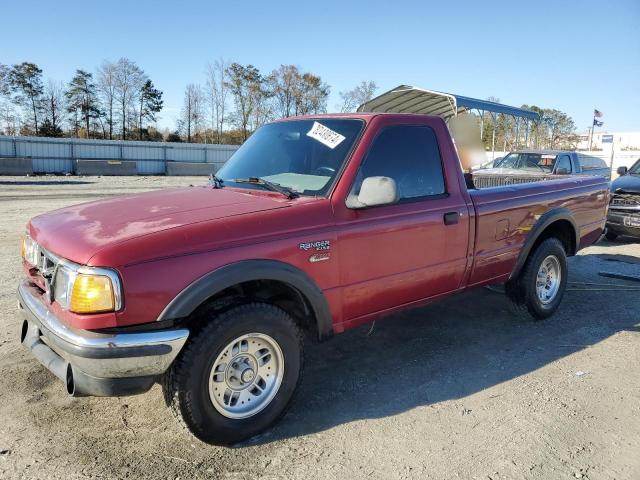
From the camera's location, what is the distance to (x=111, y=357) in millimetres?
2467

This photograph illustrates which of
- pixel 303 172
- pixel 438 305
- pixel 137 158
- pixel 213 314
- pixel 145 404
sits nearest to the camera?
pixel 213 314

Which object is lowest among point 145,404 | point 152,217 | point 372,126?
point 145,404

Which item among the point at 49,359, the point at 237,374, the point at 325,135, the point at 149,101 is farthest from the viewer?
the point at 149,101

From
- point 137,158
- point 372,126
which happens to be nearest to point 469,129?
point 372,126

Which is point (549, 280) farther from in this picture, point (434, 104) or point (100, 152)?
point (100, 152)

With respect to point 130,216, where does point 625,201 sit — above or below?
below

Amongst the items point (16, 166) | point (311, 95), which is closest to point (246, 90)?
point (311, 95)

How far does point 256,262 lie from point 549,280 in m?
3.74

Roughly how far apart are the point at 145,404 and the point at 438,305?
3.43 m

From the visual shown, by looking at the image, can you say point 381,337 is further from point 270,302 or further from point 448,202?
point 270,302

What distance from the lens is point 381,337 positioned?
4621 millimetres

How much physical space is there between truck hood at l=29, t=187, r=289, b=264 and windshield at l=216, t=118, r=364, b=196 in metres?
0.27

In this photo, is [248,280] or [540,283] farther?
[540,283]

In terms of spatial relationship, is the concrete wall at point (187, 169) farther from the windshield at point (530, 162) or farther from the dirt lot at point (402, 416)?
the dirt lot at point (402, 416)
